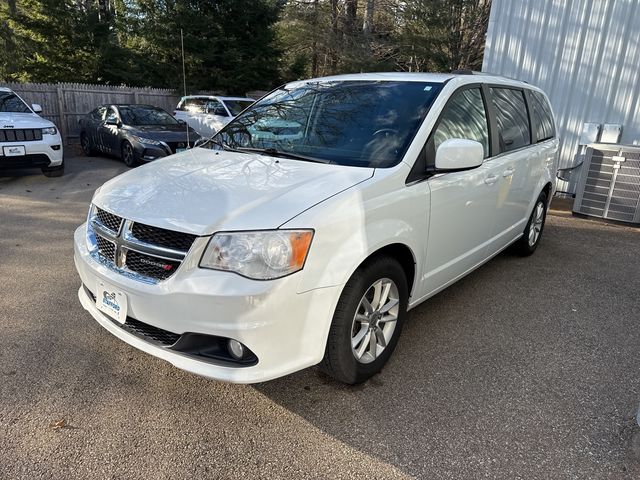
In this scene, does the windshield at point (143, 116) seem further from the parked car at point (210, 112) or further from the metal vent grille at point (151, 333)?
the metal vent grille at point (151, 333)

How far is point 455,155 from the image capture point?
2883mm

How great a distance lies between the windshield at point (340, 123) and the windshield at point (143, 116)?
812 centimetres

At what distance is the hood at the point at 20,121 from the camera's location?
26.7ft

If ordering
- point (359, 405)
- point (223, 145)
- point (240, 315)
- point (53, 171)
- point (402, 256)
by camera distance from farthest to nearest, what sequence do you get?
point (53, 171)
point (223, 145)
point (402, 256)
point (359, 405)
point (240, 315)

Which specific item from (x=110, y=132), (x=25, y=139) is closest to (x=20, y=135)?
(x=25, y=139)

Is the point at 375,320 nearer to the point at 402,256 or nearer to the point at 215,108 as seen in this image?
the point at 402,256

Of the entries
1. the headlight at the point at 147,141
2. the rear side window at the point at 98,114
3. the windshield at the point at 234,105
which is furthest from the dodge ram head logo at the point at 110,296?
the windshield at the point at 234,105

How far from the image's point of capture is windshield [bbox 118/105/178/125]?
36.4ft

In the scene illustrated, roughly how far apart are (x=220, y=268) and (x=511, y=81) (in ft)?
11.9

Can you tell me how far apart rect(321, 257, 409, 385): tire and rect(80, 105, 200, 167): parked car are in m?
7.76

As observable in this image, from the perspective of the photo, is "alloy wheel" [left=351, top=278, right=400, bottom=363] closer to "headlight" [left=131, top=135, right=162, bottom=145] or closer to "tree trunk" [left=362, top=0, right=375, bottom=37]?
"headlight" [left=131, top=135, right=162, bottom=145]

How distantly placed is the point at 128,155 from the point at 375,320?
9575mm

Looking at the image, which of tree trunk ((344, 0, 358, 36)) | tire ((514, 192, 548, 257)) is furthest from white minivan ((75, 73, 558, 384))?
tree trunk ((344, 0, 358, 36))

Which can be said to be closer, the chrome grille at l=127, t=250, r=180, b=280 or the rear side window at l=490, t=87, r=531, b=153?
the chrome grille at l=127, t=250, r=180, b=280
